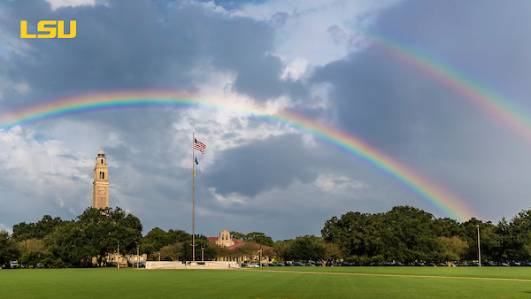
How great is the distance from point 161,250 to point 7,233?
4409cm

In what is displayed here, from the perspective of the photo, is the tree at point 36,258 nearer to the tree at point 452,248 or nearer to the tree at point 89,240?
the tree at point 89,240

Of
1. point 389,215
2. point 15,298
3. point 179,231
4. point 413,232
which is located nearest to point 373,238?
point 413,232

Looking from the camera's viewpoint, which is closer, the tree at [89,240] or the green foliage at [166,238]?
the tree at [89,240]

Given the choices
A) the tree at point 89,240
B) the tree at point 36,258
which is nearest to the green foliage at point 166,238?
the tree at point 89,240

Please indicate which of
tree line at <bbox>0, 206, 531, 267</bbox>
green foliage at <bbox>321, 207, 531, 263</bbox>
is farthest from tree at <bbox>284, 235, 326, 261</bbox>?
green foliage at <bbox>321, 207, 531, 263</bbox>

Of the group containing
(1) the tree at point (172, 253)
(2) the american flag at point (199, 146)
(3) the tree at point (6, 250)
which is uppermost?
(2) the american flag at point (199, 146)

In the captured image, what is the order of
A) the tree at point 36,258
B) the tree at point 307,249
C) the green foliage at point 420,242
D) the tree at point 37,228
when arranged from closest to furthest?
the green foliage at point 420,242
the tree at point 36,258
the tree at point 307,249
the tree at point 37,228

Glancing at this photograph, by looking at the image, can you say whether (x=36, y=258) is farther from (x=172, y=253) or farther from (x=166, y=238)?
(x=166, y=238)

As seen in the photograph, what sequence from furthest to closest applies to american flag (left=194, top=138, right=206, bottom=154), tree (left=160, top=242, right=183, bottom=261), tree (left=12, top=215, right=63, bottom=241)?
tree (left=12, top=215, right=63, bottom=241)
tree (left=160, top=242, right=183, bottom=261)
american flag (left=194, top=138, right=206, bottom=154)

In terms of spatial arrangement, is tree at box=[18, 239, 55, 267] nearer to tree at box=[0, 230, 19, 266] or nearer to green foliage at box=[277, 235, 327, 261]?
tree at box=[0, 230, 19, 266]

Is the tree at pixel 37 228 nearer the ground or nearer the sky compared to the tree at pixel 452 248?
nearer the sky

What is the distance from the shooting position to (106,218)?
14488 cm

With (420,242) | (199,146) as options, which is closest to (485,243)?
(420,242)

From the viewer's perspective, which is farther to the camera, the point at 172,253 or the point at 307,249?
the point at 172,253
